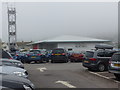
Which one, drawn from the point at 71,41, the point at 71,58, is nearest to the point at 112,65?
the point at 71,58

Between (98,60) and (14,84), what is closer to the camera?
(14,84)

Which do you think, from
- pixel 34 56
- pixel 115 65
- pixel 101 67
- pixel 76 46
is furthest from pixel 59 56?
pixel 76 46

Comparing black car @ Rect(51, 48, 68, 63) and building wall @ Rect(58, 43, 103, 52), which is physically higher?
building wall @ Rect(58, 43, 103, 52)

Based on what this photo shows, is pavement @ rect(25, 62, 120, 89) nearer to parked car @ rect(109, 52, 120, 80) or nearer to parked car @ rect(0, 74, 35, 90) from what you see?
parked car @ rect(109, 52, 120, 80)

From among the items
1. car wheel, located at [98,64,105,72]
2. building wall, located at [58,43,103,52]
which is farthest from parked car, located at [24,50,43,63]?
building wall, located at [58,43,103,52]

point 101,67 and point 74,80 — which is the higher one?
point 101,67

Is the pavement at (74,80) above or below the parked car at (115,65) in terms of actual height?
below

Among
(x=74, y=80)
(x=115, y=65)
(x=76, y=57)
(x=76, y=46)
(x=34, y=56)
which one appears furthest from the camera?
(x=76, y=46)

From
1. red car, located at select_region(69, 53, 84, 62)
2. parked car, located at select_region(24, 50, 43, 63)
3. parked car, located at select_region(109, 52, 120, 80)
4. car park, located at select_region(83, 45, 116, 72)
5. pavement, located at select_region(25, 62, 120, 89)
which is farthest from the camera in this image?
red car, located at select_region(69, 53, 84, 62)

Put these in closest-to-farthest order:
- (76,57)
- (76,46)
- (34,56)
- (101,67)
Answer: (101,67) → (34,56) → (76,57) → (76,46)

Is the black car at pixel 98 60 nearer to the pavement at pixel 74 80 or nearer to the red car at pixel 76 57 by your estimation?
the pavement at pixel 74 80

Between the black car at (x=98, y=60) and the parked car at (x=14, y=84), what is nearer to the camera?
the parked car at (x=14, y=84)

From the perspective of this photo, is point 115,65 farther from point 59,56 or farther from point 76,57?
point 76,57

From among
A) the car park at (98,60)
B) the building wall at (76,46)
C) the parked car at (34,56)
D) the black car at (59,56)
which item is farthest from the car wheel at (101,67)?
the building wall at (76,46)
